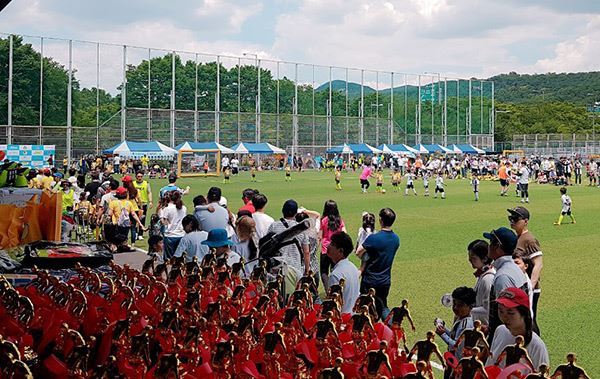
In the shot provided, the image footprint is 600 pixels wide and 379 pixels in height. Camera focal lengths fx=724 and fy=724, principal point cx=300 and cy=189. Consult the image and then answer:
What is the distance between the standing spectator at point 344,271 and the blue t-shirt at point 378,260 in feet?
5.07

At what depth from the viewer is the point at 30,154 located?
47375mm

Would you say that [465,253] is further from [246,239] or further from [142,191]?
[246,239]

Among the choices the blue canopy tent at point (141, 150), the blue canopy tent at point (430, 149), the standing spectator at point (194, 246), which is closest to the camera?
the standing spectator at point (194, 246)

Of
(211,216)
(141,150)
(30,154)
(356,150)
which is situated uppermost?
(356,150)

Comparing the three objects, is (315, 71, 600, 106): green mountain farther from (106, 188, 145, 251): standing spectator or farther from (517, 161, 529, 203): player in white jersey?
(106, 188, 145, 251): standing spectator

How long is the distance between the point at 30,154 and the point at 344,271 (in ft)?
146

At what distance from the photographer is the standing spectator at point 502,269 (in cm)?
588

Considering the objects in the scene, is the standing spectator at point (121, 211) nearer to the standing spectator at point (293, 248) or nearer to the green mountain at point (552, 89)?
the standing spectator at point (293, 248)

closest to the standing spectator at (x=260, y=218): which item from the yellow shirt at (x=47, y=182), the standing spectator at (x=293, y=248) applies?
the standing spectator at (x=293, y=248)

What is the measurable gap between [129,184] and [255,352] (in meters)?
12.7

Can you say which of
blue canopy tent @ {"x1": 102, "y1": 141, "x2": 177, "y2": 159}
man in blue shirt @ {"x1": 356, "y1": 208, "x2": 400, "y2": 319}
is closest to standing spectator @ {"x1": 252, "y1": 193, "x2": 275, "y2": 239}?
man in blue shirt @ {"x1": 356, "y1": 208, "x2": 400, "y2": 319}

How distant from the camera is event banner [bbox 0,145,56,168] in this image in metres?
46.2

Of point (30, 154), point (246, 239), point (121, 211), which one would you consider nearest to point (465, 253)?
point (121, 211)

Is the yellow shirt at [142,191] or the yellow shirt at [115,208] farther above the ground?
the yellow shirt at [142,191]
